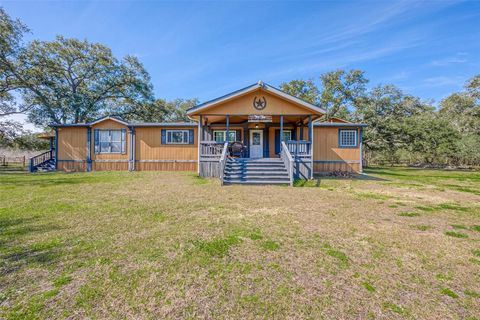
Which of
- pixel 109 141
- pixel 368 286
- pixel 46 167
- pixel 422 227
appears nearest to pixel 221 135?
pixel 109 141

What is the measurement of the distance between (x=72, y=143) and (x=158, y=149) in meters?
6.00

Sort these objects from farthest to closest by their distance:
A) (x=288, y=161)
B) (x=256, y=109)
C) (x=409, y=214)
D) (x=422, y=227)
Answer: (x=256, y=109)
(x=288, y=161)
(x=409, y=214)
(x=422, y=227)

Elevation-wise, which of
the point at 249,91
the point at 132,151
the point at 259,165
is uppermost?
the point at 249,91

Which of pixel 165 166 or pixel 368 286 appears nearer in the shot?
pixel 368 286

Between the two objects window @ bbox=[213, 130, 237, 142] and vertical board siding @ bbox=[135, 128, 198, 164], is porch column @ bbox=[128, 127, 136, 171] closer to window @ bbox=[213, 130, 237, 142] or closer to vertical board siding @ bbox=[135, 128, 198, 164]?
vertical board siding @ bbox=[135, 128, 198, 164]

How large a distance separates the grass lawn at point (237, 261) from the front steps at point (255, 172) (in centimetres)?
344

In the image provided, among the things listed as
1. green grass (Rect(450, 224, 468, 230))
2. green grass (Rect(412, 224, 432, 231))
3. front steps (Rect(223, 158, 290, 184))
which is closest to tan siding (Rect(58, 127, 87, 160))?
front steps (Rect(223, 158, 290, 184))

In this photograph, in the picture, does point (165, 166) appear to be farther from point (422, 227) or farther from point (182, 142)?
point (422, 227)

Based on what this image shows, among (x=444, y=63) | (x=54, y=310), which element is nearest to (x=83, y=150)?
(x=54, y=310)

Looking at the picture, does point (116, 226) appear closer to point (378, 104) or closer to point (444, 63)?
point (378, 104)

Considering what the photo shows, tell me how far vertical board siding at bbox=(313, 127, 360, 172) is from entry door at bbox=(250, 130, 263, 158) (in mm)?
3548

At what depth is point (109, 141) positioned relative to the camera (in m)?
14.1

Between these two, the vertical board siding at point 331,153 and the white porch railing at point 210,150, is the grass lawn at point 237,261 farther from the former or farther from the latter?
the vertical board siding at point 331,153

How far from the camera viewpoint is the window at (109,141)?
14.0 m
